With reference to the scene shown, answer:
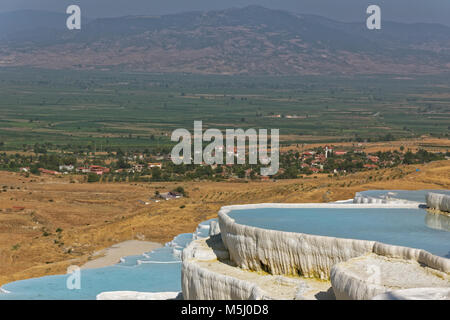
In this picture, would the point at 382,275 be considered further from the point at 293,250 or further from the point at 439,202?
the point at 439,202

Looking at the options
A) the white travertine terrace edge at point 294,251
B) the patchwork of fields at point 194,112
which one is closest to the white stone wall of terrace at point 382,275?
the white travertine terrace edge at point 294,251

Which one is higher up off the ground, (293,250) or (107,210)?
(293,250)

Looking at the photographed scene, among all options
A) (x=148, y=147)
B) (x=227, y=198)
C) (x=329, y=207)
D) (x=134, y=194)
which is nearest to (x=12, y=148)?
(x=148, y=147)

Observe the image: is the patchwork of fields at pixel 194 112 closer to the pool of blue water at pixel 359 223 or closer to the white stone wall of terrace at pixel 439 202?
the pool of blue water at pixel 359 223

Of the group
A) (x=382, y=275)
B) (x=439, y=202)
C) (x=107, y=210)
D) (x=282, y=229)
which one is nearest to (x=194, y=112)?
A: (x=107, y=210)

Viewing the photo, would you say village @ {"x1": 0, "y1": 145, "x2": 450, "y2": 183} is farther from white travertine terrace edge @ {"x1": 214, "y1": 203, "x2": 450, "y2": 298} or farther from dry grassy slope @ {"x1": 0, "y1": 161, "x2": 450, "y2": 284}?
white travertine terrace edge @ {"x1": 214, "y1": 203, "x2": 450, "y2": 298}

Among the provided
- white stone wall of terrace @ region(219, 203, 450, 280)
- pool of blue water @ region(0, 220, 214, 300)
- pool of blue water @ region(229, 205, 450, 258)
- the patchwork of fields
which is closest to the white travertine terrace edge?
white stone wall of terrace @ region(219, 203, 450, 280)
